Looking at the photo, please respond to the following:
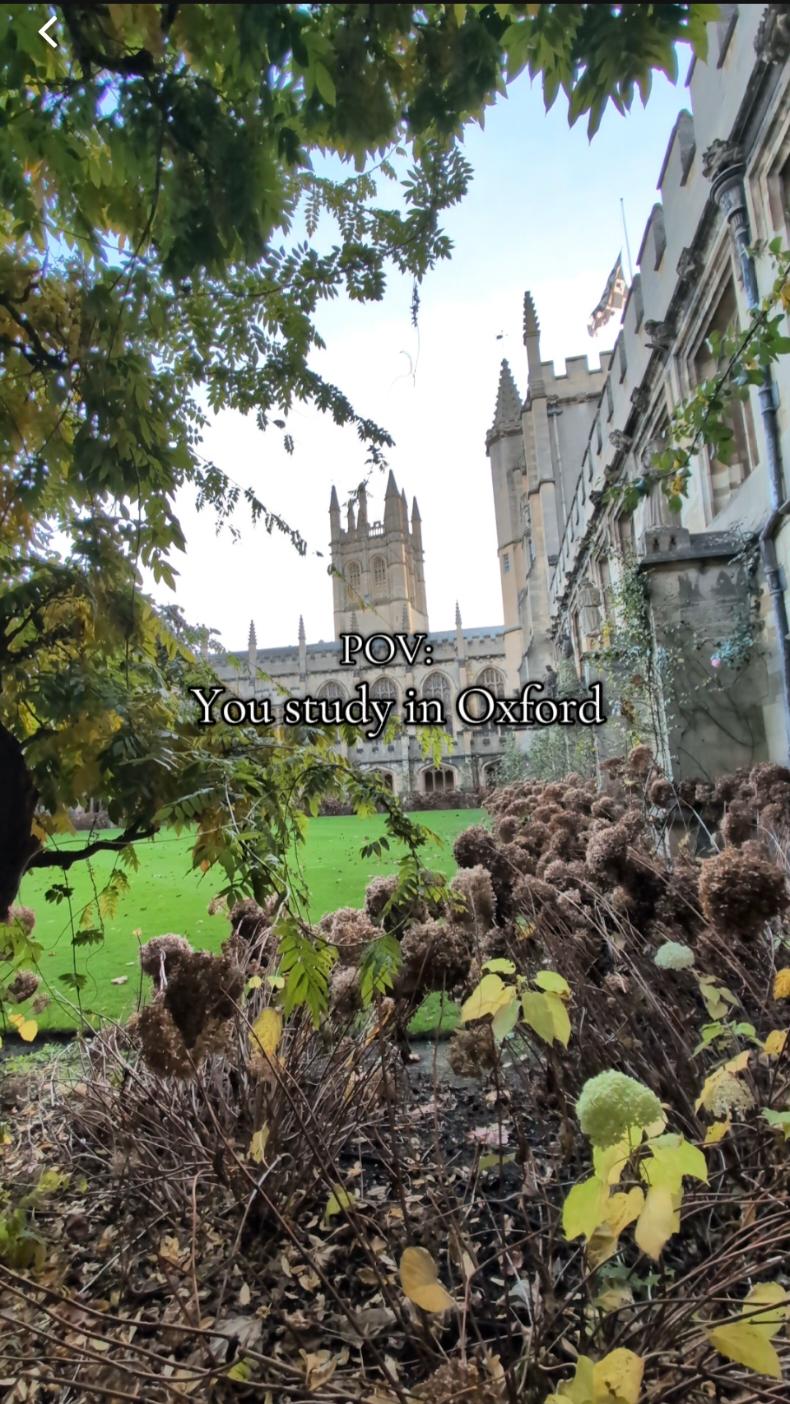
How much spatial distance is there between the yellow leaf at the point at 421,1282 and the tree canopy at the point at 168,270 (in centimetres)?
50

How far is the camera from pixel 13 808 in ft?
3.88

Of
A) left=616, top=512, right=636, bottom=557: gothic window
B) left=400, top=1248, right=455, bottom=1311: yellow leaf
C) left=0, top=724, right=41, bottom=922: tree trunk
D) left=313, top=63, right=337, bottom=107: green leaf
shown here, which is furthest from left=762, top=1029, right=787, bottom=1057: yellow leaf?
left=616, top=512, right=636, bottom=557: gothic window

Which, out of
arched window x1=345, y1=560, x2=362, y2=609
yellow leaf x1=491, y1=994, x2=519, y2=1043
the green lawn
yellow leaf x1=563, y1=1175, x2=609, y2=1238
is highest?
arched window x1=345, y1=560, x2=362, y2=609

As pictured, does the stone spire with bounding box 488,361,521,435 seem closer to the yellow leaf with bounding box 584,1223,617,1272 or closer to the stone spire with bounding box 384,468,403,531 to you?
Answer: the stone spire with bounding box 384,468,403,531

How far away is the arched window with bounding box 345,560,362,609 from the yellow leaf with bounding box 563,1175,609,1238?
3.47 ft

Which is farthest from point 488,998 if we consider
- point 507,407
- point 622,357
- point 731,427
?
point 507,407

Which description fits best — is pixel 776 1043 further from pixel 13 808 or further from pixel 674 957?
pixel 13 808

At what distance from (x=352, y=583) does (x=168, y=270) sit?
2.56ft

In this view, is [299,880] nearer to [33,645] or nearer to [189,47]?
[33,645]

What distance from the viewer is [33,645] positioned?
1145 millimetres

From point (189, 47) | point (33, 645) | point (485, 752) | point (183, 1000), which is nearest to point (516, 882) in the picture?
point (183, 1000)

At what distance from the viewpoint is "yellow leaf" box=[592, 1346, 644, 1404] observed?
67 centimetres

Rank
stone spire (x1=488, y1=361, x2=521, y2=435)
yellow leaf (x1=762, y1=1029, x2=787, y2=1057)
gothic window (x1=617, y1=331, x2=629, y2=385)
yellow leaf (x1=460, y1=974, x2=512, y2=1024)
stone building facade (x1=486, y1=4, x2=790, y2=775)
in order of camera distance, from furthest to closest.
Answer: stone spire (x1=488, y1=361, x2=521, y2=435), gothic window (x1=617, y1=331, x2=629, y2=385), stone building facade (x1=486, y1=4, x2=790, y2=775), yellow leaf (x1=762, y1=1029, x2=787, y2=1057), yellow leaf (x1=460, y1=974, x2=512, y2=1024)

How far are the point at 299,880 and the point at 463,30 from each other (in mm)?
1188
